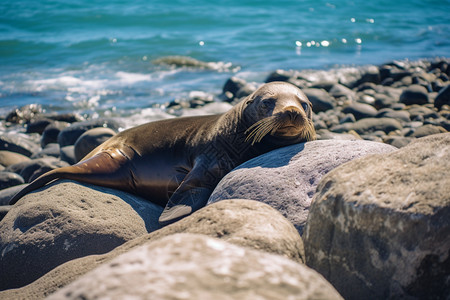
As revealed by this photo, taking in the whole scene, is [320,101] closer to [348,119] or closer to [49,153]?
[348,119]

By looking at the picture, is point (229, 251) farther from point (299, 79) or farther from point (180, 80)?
point (180, 80)

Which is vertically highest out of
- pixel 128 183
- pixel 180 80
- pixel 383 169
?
pixel 383 169

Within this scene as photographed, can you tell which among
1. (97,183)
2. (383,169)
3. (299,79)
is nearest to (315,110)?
(299,79)

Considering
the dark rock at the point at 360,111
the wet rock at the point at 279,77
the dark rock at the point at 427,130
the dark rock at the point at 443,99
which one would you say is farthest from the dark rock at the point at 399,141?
the wet rock at the point at 279,77

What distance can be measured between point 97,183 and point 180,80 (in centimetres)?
1318

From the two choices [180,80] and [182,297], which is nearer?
[182,297]

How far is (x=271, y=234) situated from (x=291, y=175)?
6.13 feet

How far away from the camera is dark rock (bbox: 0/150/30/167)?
1020cm

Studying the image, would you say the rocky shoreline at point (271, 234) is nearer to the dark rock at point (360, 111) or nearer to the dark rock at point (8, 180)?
the dark rock at point (8, 180)

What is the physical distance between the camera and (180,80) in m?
19.2

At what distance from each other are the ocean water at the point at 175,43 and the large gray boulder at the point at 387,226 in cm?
1134

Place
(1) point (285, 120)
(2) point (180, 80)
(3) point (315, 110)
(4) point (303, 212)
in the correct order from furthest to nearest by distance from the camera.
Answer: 1. (2) point (180, 80)
2. (3) point (315, 110)
3. (1) point (285, 120)
4. (4) point (303, 212)

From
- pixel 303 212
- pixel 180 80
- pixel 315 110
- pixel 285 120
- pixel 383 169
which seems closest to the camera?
pixel 383 169

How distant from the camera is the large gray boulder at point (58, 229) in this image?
4.86 m
